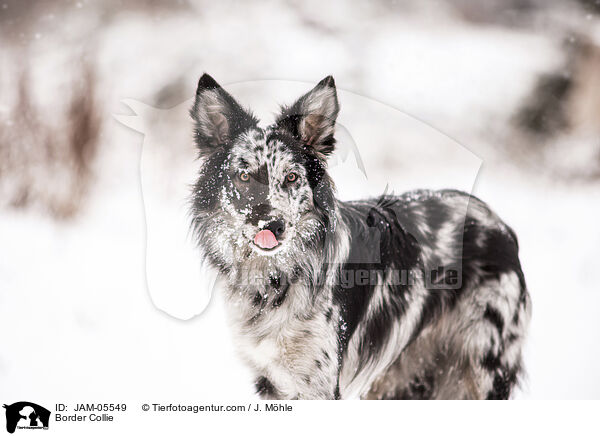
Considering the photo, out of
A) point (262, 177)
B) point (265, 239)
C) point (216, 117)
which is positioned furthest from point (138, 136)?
point (265, 239)

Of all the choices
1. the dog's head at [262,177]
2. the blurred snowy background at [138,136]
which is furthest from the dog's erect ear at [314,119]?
the blurred snowy background at [138,136]

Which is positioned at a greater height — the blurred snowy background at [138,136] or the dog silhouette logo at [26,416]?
the blurred snowy background at [138,136]

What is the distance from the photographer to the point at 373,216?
2055 mm

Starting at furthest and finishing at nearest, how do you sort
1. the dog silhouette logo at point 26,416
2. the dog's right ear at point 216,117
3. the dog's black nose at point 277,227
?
the dog silhouette logo at point 26,416, the dog's right ear at point 216,117, the dog's black nose at point 277,227

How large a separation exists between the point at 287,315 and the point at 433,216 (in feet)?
2.50

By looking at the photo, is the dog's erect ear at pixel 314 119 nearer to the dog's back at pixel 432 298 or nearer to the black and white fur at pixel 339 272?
the black and white fur at pixel 339 272

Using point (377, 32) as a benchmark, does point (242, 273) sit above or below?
below

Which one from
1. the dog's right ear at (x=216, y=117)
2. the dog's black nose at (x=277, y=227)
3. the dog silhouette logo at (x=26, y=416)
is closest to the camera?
the dog's black nose at (x=277, y=227)

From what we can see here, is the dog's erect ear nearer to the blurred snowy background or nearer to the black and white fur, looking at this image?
the black and white fur

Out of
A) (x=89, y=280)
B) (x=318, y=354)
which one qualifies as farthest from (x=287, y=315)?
(x=89, y=280)

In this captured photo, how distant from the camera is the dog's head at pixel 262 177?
184cm

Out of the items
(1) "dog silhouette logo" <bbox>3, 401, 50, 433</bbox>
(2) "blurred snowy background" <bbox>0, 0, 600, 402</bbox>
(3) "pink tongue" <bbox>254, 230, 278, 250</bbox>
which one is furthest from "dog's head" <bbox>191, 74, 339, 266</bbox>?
(1) "dog silhouette logo" <bbox>3, 401, 50, 433</bbox>

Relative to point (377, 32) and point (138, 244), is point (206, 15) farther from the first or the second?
point (138, 244)

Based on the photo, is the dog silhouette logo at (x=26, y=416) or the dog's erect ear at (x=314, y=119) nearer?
the dog's erect ear at (x=314, y=119)
